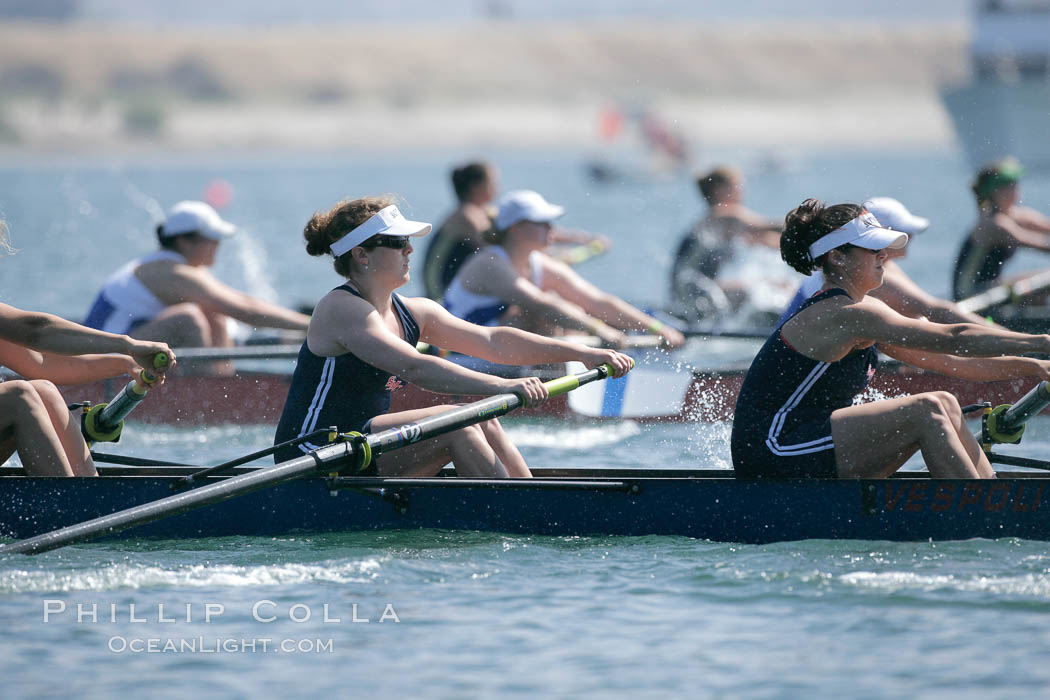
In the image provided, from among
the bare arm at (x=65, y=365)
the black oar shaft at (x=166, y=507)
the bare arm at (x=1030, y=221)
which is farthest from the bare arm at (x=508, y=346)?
the bare arm at (x=1030, y=221)

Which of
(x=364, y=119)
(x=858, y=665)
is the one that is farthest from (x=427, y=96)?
(x=858, y=665)

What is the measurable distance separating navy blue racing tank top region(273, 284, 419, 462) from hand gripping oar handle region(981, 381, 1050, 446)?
2.65 metres

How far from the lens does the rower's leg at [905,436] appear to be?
648cm

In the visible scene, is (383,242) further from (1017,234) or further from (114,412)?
(1017,234)

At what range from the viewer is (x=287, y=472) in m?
6.38

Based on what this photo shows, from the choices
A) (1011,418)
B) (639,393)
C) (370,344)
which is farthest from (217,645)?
(639,393)

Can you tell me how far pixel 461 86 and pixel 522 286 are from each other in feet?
280

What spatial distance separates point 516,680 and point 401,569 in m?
1.33

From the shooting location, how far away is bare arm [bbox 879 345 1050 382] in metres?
6.57

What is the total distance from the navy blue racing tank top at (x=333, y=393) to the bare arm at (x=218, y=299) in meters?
4.00

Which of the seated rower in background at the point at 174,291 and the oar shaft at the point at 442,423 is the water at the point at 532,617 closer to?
the oar shaft at the point at 442,423

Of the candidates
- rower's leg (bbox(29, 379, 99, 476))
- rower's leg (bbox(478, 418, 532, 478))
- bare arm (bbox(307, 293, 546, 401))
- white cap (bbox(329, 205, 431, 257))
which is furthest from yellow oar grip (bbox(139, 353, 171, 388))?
rower's leg (bbox(478, 418, 532, 478))

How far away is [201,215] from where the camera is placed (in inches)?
414

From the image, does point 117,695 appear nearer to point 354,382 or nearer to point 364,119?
point 354,382
